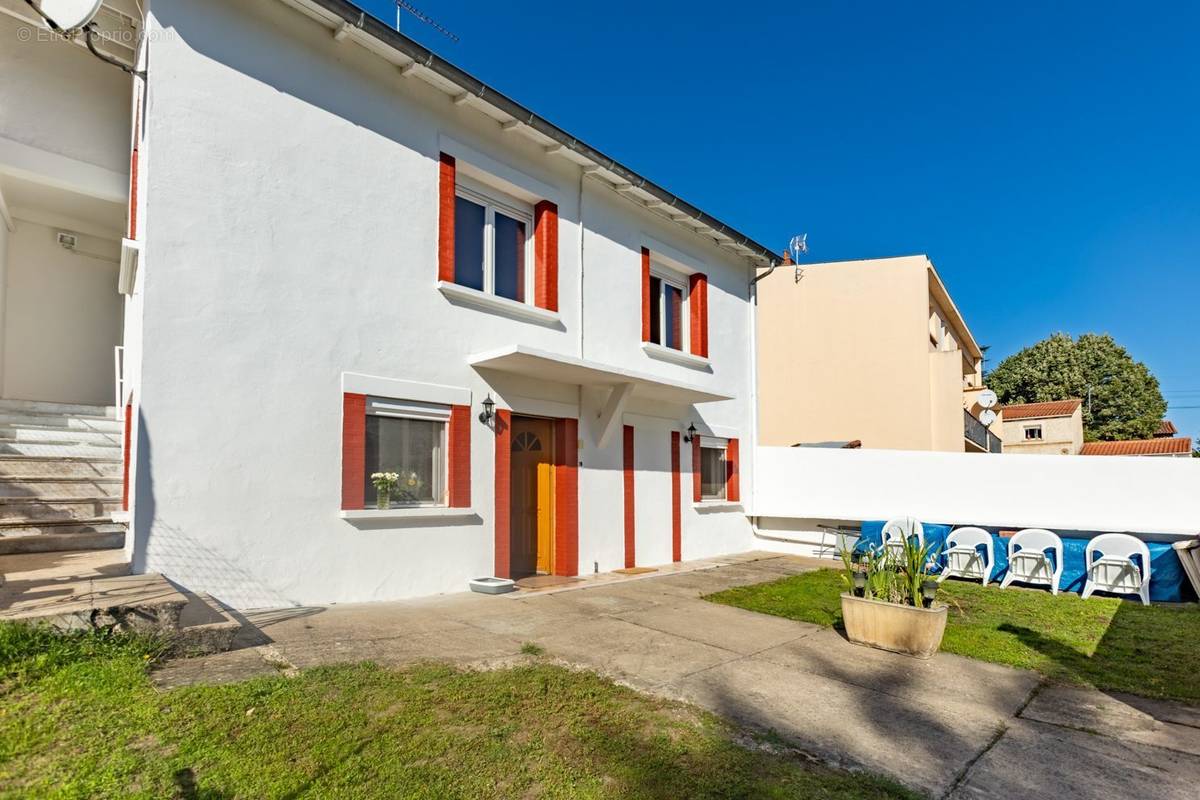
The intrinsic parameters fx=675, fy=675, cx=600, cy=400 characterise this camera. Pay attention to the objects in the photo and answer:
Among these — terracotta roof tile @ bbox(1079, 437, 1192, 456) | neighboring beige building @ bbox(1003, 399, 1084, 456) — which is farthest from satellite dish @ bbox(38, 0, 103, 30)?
neighboring beige building @ bbox(1003, 399, 1084, 456)

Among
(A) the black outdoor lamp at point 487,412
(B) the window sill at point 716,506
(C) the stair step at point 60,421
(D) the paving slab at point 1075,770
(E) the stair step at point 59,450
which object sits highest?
(A) the black outdoor lamp at point 487,412

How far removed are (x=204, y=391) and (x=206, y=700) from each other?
11.3ft

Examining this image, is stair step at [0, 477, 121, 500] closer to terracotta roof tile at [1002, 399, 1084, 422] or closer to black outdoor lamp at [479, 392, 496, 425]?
black outdoor lamp at [479, 392, 496, 425]

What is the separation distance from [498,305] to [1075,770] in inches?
297

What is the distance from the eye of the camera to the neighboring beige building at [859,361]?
20.2m

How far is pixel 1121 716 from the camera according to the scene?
15.8ft

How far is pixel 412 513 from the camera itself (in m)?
7.95

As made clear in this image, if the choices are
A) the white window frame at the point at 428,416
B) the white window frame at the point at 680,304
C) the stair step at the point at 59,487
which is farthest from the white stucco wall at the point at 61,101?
the white window frame at the point at 680,304

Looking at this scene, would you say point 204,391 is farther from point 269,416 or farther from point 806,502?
point 806,502

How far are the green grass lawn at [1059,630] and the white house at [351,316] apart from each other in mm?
3199

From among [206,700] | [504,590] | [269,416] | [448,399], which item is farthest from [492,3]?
[206,700]

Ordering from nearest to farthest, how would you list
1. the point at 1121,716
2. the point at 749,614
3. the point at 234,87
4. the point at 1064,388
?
the point at 1121,716 → the point at 234,87 → the point at 749,614 → the point at 1064,388

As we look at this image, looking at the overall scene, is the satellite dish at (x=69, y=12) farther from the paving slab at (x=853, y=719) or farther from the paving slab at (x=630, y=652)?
the paving slab at (x=853, y=719)

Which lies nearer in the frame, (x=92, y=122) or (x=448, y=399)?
(x=448, y=399)
